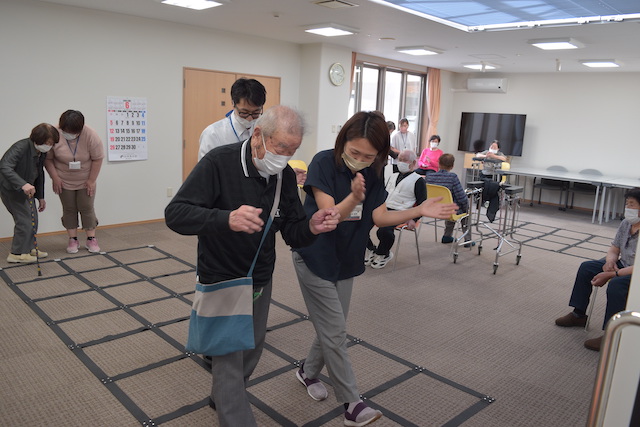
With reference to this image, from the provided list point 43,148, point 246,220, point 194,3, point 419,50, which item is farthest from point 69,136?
point 419,50

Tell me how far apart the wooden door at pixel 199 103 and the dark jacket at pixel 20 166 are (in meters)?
2.40

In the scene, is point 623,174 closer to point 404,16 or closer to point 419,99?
point 419,99

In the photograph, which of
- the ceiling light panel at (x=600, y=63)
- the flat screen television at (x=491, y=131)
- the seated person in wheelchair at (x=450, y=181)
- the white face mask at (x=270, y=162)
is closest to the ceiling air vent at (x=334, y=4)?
the seated person in wheelchair at (x=450, y=181)

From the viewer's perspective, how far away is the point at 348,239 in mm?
2250

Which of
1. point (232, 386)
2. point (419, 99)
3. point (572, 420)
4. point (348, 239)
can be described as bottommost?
point (572, 420)

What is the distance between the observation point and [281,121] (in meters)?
1.81

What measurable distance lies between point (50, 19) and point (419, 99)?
7.37 metres

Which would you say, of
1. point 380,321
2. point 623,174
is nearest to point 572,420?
point 380,321

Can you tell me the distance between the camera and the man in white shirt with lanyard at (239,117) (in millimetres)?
2699

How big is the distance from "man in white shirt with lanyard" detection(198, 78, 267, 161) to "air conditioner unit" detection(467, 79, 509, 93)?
889cm

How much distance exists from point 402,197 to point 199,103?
3432 mm

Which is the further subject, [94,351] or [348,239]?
[94,351]

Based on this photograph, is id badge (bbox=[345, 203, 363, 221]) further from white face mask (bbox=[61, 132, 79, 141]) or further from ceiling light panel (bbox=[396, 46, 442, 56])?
ceiling light panel (bbox=[396, 46, 442, 56])

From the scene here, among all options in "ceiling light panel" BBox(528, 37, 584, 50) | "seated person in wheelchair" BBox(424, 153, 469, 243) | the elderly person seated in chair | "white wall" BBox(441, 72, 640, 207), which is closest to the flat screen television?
"white wall" BBox(441, 72, 640, 207)
